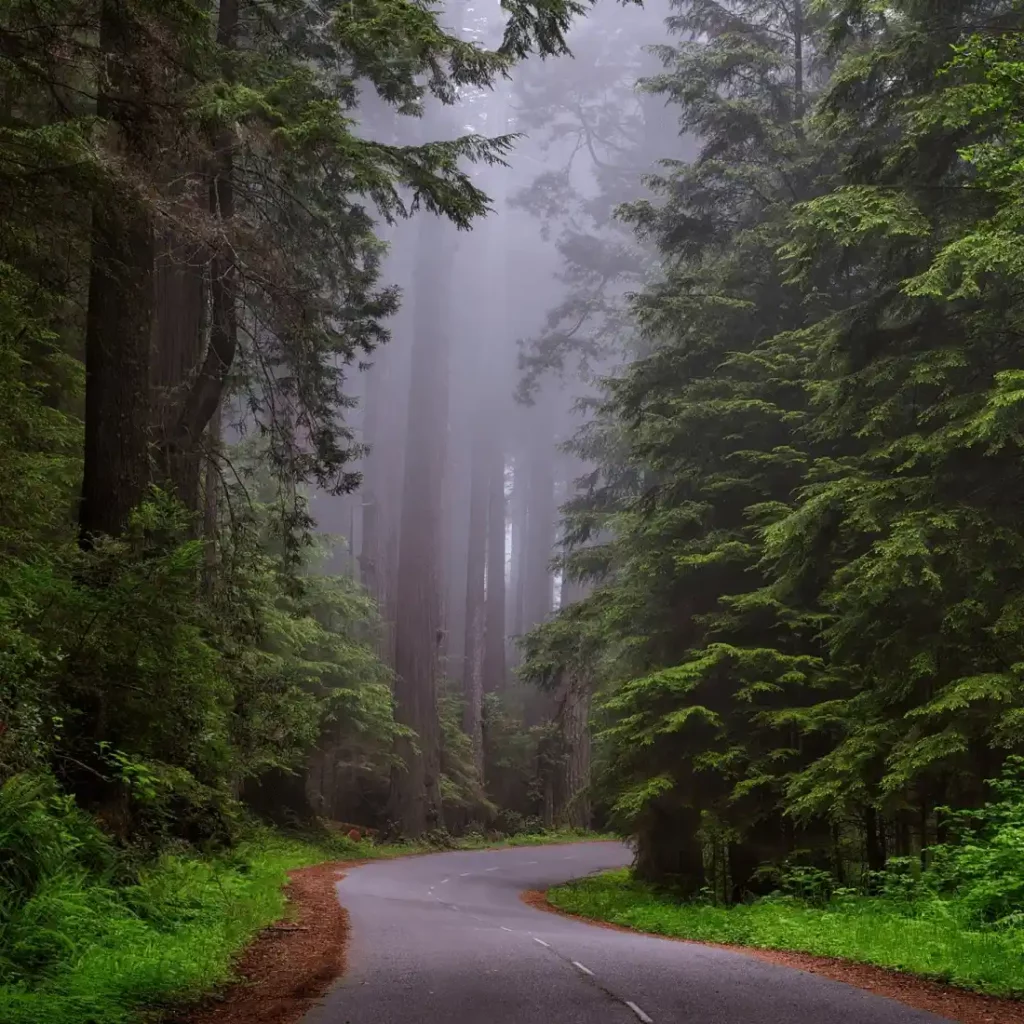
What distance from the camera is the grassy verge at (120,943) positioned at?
5.91 m

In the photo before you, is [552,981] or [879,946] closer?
[552,981]

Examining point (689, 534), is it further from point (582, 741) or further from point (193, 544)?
point (582, 741)

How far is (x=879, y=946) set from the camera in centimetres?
973

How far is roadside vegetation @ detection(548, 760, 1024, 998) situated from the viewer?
869cm

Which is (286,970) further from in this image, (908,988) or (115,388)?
(115,388)

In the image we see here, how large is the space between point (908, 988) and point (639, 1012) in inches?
113

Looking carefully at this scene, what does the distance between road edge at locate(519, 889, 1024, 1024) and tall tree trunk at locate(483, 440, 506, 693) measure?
31.5m

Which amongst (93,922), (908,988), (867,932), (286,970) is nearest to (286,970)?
(286,970)

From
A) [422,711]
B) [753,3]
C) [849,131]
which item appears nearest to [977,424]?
[849,131]

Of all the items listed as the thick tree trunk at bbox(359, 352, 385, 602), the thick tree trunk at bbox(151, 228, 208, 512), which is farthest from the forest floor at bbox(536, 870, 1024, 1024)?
the thick tree trunk at bbox(359, 352, 385, 602)

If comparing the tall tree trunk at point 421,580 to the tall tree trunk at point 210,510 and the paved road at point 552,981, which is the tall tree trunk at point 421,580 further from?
the paved road at point 552,981

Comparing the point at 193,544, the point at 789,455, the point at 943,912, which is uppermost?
the point at 789,455

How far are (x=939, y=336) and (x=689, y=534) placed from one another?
541cm

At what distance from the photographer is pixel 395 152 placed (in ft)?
35.0
